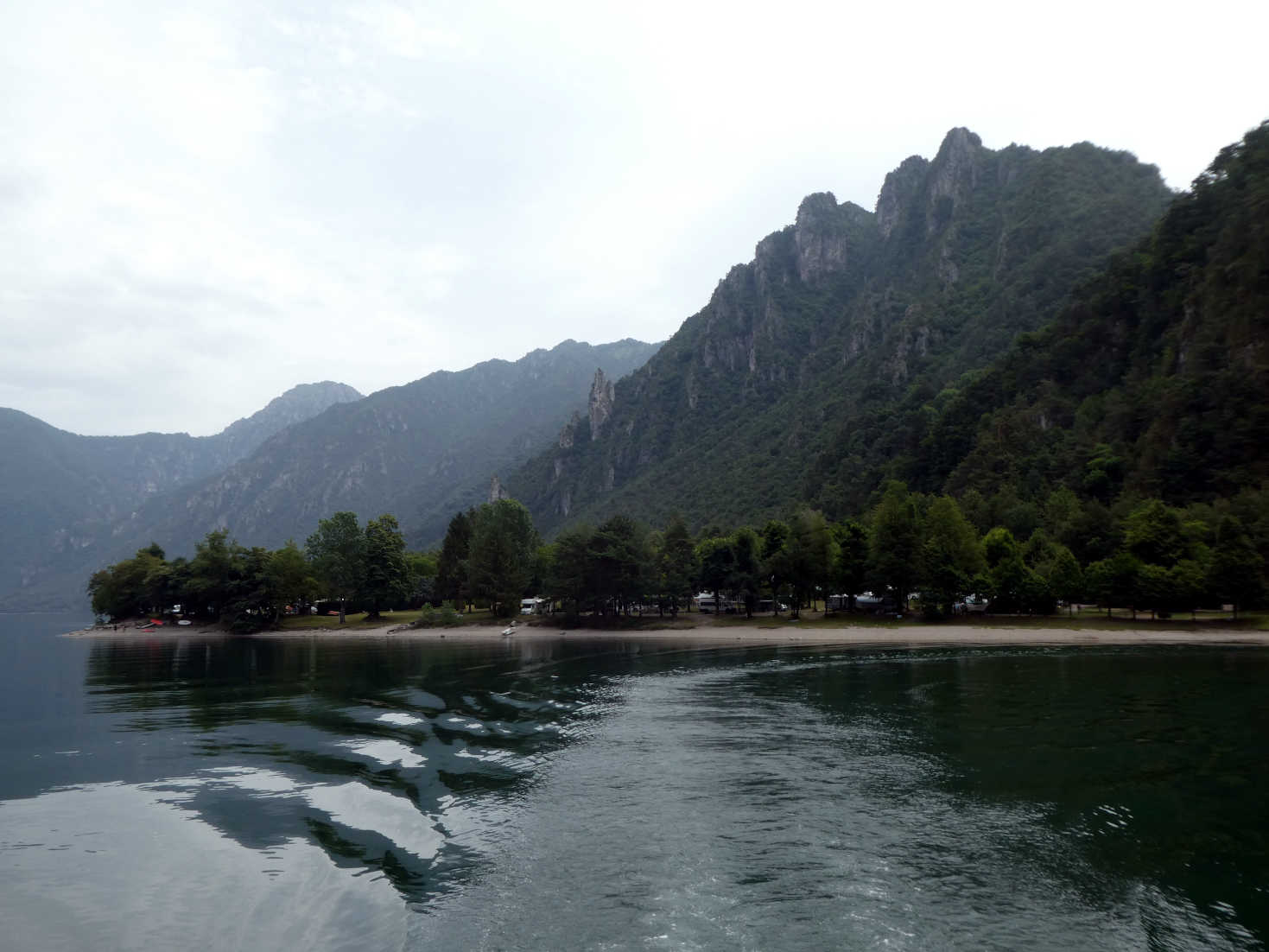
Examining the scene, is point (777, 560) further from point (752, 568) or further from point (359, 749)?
point (359, 749)

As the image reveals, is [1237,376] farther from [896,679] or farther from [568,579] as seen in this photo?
[568,579]

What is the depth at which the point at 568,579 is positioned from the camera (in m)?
106

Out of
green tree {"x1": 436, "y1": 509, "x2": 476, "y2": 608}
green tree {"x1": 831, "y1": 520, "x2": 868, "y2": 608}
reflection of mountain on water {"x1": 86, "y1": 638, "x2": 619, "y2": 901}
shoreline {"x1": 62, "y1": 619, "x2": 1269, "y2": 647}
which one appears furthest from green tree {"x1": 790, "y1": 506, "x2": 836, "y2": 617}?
green tree {"x1": 436, "y1": 509, "x2": 476, "y2": 608}

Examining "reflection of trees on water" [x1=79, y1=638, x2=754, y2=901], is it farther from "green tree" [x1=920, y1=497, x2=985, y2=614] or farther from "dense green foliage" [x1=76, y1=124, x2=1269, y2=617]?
"green tree" [x1=920, y1=497, x2=985, y2=614]

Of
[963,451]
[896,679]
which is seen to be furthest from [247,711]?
[963,451]

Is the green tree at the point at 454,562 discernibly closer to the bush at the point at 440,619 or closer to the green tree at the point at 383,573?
the green tree at the point at 383,573

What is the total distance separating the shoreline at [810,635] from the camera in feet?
232

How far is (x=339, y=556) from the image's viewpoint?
4948 inches

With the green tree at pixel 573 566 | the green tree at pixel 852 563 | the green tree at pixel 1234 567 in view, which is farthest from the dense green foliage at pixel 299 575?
the green tree at pixel 1234 567

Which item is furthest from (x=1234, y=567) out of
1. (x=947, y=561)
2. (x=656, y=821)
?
(x=656, y=821)

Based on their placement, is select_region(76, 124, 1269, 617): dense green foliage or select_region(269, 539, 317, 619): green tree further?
select_region(269, 539, 317, 619): green tree

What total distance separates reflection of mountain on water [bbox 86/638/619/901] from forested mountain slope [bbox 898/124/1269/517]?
294 feet

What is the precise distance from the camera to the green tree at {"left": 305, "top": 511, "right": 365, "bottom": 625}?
4938 inches

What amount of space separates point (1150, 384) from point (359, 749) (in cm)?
12941
